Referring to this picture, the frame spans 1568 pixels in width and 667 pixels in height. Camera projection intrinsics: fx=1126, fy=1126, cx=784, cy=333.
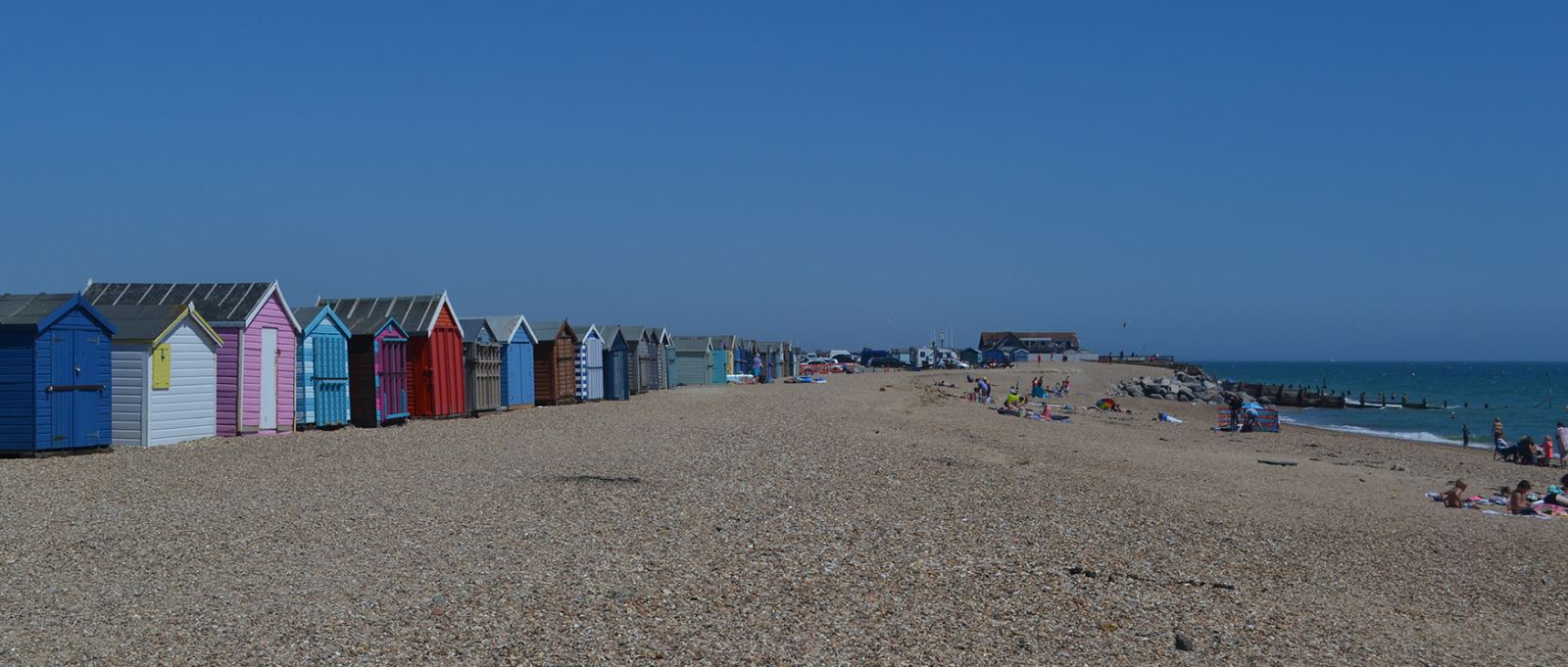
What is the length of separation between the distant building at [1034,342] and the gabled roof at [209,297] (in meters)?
125

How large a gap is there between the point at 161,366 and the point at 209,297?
10.3 feet

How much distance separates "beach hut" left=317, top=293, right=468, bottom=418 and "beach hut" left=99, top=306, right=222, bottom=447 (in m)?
5.50

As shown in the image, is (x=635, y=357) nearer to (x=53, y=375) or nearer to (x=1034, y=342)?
(x=53, y=375)

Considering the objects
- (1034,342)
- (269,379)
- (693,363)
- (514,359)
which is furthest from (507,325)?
(1034,342)

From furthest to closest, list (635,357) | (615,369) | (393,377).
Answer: (635,357) → (615,369) → (393,377)

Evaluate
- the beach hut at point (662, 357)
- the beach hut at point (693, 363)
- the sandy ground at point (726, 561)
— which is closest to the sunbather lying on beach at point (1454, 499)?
the sandy ground at point (726, 561)

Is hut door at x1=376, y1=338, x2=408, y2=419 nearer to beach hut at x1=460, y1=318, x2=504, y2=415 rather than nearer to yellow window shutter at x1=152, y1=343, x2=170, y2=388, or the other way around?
beach hut at x1=460, y1=318, x2=504, y2=415

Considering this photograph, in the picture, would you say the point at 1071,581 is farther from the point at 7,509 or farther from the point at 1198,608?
the point at 7,509

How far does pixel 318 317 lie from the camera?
24.6 meters

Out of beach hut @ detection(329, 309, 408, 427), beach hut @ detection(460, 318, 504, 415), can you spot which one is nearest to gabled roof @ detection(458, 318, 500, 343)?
beach hut @ detection(460, 318, 504, 415)

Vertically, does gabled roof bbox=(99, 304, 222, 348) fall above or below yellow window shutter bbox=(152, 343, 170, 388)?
above

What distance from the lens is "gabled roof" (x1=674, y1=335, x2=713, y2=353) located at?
183 feet

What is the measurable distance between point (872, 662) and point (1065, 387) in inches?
2213

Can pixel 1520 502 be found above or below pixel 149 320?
below
